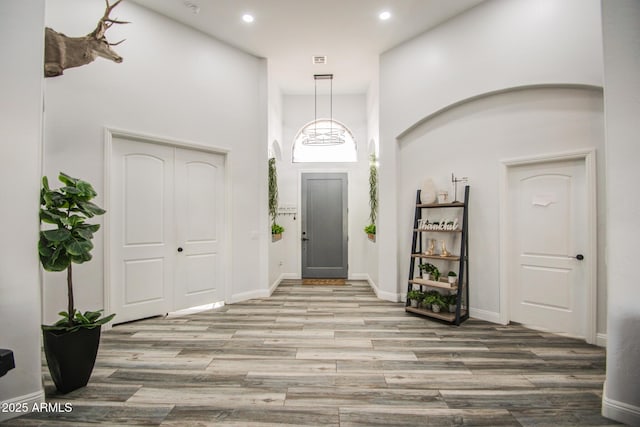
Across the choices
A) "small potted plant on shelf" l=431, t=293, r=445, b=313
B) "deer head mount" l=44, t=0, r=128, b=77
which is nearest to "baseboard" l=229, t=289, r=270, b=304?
"small potted plant on shelf" l=431, t=293, r=445, b=313

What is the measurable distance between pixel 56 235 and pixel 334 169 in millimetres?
4817

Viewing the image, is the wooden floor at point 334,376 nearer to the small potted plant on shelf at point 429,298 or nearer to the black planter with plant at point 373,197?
the small potted plant on shelf at point 429,298

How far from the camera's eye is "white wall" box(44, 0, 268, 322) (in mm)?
3021

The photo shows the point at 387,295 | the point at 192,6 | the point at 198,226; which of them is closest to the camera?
the point at 192,6

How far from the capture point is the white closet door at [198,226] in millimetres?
3945

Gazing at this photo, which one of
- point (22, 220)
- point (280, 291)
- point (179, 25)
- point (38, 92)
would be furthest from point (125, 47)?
point (280, 291)

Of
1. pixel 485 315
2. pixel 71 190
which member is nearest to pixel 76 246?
pixel 71 190

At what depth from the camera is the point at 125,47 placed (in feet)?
11.2

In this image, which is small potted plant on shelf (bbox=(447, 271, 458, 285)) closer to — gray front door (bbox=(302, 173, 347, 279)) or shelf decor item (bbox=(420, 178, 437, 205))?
shelf decor item (bbox=(420, 178, 437, 205))

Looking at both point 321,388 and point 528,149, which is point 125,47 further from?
point 528,149

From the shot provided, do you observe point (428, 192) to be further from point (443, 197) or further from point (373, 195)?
point (373, 195)

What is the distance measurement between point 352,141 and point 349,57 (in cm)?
184

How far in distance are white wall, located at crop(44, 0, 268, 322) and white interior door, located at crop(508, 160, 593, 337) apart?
3.56 m

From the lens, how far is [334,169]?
617cm
